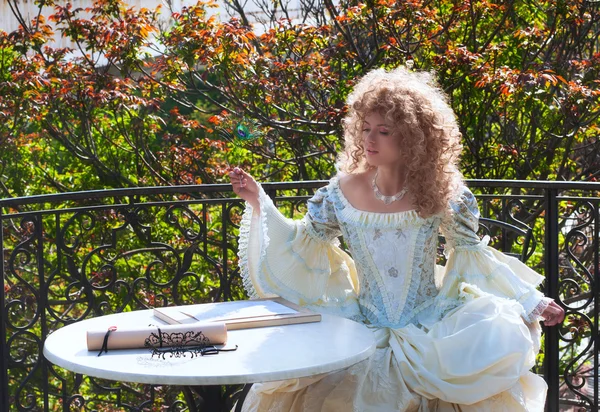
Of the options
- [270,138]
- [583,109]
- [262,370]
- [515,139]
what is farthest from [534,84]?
[262,370]

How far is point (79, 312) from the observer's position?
664 centimetres

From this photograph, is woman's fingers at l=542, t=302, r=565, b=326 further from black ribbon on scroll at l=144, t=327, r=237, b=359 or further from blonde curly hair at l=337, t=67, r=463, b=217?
black ribbon on scroll at l=144, t=327, r=237, b=359

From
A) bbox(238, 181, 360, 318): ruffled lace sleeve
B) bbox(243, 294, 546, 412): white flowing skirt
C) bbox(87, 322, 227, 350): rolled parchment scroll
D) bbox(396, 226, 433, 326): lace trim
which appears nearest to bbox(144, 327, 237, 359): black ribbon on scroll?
bbox(87, 322, 227, 350): rolled parchment scroll

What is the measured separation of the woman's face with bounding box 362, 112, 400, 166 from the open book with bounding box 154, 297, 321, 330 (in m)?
0.58

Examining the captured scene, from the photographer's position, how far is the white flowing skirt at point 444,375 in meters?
2.54

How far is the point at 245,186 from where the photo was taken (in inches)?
118

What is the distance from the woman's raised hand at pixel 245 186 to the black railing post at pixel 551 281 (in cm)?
118

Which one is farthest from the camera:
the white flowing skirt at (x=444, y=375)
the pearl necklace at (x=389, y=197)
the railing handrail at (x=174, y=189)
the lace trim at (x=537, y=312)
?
the railing handrail at (x=174, y=189)

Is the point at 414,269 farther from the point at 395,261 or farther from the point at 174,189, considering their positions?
the point at 174,189

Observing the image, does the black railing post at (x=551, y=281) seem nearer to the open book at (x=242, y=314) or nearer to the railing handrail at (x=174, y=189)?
the railing handrail at (x=174, y=189)

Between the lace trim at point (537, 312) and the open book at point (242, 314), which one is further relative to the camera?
the lace trim at point (537, 312)

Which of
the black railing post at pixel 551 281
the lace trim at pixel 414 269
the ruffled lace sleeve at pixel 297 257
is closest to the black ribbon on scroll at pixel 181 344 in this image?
the ruffled lace sleeve at pixel 297 257

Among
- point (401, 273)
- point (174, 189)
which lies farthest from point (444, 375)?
point (174, 189)

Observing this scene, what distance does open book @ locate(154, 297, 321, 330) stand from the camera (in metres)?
2.43
